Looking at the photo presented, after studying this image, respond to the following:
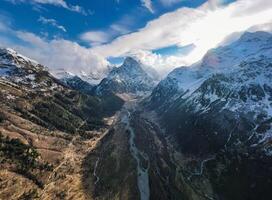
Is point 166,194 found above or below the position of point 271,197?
above

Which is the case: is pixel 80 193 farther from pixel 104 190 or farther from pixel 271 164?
pixel 271 164

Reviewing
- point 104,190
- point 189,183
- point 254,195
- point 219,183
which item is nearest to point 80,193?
point 104,190

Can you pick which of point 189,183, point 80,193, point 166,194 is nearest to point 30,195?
point 80,193

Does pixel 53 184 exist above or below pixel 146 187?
above

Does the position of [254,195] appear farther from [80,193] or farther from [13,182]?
[13,182]

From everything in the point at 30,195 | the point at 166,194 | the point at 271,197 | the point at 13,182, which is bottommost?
the point at 271,197

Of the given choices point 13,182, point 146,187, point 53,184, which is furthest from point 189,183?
point 13,182

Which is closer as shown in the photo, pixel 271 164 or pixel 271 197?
pixel 271 197

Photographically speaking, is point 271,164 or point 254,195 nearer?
point 254,195
